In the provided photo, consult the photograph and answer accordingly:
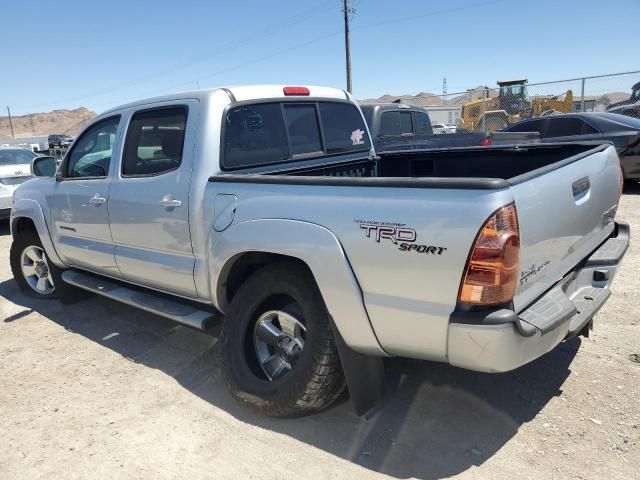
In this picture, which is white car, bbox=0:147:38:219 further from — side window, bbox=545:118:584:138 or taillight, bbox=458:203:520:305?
side window, bbox=545:118:584:138

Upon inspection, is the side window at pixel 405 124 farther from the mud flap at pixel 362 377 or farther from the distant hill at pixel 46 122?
the distant hill at pixel 46 122

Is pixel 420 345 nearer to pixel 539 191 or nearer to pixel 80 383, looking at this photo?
pixel 539 191

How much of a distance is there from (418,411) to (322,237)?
50.3 inches

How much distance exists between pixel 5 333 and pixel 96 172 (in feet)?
6.01

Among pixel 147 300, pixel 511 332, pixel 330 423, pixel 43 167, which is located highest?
pixel 43 167

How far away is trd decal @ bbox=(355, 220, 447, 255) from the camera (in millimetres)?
2232

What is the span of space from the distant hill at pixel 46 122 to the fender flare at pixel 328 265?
370 feet

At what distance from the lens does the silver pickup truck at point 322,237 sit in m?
2.23

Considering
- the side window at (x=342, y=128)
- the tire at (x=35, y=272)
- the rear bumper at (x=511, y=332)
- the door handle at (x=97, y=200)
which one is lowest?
the tire at (x=35, y=272)

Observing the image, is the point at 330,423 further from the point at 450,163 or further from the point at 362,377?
the point at 450,163

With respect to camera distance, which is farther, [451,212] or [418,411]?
[418,411]

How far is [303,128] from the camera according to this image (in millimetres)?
3961

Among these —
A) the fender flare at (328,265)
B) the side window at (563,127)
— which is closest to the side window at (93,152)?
the fender flare at (328,265)

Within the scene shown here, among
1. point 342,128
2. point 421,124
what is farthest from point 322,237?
point 421,124
